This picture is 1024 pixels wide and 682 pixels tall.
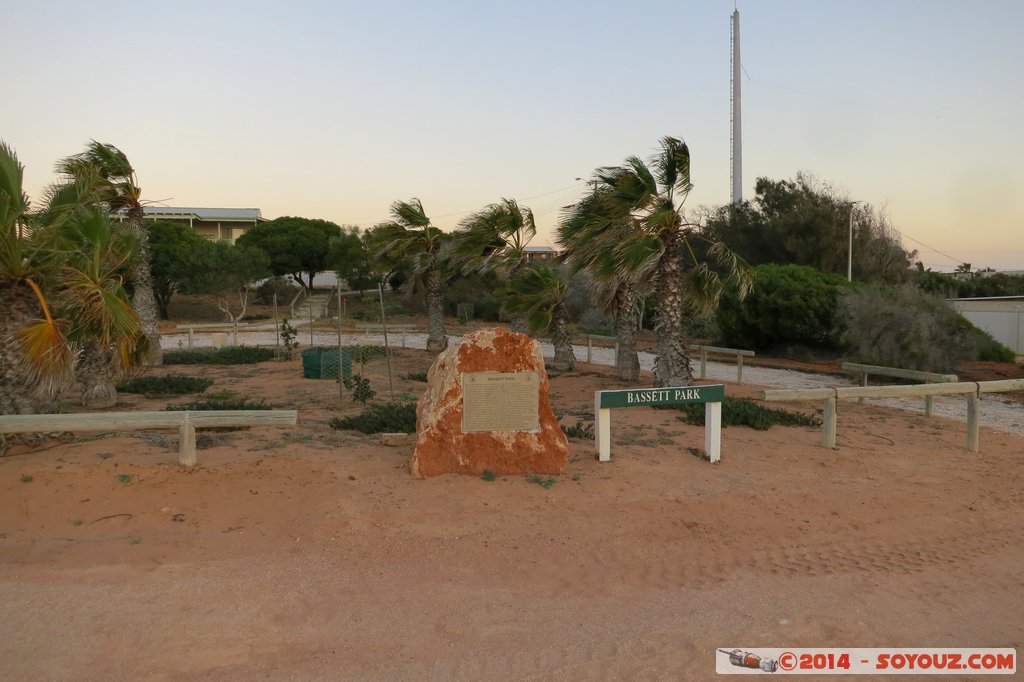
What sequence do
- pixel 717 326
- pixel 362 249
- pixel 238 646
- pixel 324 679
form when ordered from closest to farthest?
1. pixel 324 679
2. pixel 238 646
3. pixel 717 326
4. pixel 362 249

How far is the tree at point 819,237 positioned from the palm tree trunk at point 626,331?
21136 mm

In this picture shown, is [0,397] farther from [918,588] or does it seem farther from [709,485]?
[918,588]

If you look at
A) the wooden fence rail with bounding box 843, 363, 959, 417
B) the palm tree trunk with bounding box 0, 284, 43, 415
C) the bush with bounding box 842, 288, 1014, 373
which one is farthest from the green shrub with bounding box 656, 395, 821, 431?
the bush with bounding box 842, 288, 1014, 373

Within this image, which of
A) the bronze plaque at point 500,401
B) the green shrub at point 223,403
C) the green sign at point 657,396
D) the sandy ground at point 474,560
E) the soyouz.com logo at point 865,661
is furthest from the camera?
the green shrub at point 223,403

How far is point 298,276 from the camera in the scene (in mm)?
53031

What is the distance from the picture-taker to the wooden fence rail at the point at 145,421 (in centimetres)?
687

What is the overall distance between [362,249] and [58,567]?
40.0 meters

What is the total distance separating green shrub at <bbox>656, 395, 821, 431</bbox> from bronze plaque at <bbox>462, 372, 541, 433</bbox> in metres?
3.64

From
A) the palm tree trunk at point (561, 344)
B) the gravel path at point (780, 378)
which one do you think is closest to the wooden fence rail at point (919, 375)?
the gravel path at point (780, 378)

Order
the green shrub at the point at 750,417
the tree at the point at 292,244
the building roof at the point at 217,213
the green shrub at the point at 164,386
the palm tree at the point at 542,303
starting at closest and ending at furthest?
1. the green shrub at the point at 750,417
2. the green shrub at the point at 164,386
3. the palm tree at the point at 542,303
4. the tree at the point at 292,244
5. the building roof at the point at 217,213

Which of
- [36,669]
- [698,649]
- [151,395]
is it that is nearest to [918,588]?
[698,649]

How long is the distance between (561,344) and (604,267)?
5.96 metres

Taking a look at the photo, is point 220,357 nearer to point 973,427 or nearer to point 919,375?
point 919,375

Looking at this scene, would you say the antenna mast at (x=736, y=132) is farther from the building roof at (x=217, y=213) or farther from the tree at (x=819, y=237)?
the building roof at (x=217, y=213)
